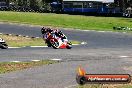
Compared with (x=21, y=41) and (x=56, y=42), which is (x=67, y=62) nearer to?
(x=56, y=42)

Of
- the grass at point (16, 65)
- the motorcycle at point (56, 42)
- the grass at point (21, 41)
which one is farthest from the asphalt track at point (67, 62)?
the grass at point (21, 41)

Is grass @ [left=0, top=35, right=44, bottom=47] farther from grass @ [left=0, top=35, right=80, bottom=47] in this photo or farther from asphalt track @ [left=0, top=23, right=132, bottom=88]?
asphalt track @ [left=0, top=23, right=132, bottom=88]

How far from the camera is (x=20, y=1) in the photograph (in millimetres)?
116125

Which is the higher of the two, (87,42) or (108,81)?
(108,81)

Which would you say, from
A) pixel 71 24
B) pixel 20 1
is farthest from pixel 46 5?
pixel 71 24

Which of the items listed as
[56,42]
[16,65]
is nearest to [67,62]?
[16,65]

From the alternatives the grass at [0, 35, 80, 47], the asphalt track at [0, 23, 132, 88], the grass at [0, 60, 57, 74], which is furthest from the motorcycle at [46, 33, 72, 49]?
the grass at [0, 60, 57, 74]

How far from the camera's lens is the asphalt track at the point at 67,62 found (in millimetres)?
17219

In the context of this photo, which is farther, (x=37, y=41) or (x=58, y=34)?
(x=37, y=41)

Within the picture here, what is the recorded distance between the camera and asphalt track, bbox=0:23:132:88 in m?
17.2

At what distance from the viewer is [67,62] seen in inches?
924

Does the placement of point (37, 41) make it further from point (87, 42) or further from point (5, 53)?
point (5, 53)

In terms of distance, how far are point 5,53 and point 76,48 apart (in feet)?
23.2

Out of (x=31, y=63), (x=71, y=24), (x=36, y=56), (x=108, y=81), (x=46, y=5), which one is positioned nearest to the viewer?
(x=108, y=81)
